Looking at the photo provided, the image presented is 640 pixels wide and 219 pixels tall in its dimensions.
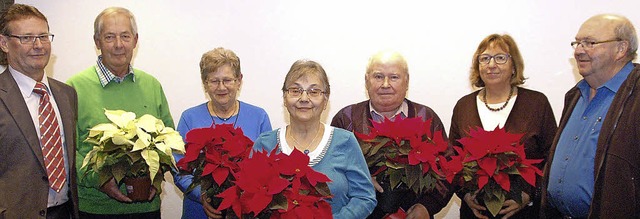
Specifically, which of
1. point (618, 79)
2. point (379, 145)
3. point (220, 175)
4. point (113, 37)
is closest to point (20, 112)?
point (113, 37)

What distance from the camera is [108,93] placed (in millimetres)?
3338

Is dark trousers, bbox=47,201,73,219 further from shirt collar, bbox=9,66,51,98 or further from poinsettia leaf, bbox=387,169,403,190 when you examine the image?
poinsettia leaf, bbox=387,169,403,190

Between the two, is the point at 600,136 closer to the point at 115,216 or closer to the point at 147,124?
the point at 147,124

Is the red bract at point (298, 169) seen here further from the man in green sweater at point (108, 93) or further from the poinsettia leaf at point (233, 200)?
the man in green sweater at point (108, 93)

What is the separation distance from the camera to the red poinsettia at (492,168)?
9.13 feet

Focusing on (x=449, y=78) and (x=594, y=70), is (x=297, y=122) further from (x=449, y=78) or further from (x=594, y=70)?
(x=449, y=78)

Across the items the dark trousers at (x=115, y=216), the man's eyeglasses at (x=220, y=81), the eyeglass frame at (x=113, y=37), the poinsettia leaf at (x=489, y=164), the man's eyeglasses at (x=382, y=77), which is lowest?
the dark trousers at (x=115, y=216)

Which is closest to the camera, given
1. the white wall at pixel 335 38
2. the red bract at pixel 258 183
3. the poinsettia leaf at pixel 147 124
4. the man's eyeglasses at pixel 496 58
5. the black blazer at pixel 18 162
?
the red bract at pixel 258 183

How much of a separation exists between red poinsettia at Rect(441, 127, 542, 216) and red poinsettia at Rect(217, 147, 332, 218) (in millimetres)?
677

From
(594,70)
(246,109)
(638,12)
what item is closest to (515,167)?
(594,70)

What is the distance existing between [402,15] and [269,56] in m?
0.94

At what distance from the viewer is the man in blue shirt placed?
2623 millimetres

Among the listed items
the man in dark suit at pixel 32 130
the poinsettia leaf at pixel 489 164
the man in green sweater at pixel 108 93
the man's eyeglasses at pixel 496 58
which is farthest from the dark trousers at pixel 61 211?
the man's eyeglasses at pixel 496 58

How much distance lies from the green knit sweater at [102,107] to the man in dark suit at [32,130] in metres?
0.19
